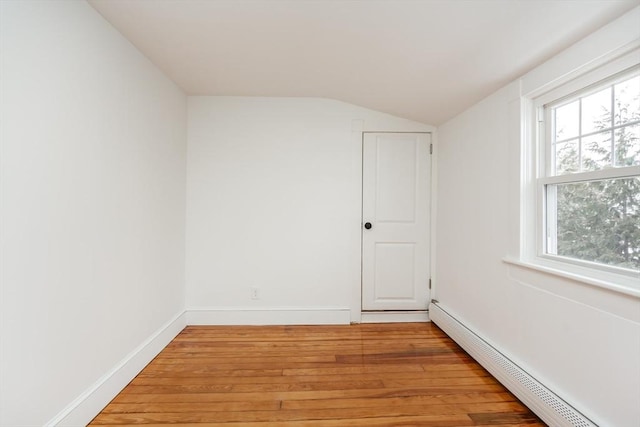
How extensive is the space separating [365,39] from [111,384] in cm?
263

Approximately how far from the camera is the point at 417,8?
4.87 feet

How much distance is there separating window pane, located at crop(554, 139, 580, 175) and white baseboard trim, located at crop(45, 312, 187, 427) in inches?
118

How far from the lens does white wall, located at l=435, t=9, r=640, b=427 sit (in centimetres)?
A: 130

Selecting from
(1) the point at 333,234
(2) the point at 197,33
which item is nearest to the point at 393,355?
(1) the point at 333,234

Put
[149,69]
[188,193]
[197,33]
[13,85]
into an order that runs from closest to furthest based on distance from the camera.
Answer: [13,85], [197,33], [149,69], [188,193]

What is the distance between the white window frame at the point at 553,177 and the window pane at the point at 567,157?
0.05 m

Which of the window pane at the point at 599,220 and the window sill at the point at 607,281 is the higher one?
the window pane at the point at 599,220

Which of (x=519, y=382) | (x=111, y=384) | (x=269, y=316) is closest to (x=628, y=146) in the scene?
(x=519, y=382)

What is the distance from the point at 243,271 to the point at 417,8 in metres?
2.55

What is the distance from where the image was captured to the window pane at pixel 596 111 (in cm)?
148

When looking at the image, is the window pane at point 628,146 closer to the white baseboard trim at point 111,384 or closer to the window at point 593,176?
the window at point 593,176

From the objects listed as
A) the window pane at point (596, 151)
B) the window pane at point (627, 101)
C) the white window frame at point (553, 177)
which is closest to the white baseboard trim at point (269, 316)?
the white window frame at point (553, 177)

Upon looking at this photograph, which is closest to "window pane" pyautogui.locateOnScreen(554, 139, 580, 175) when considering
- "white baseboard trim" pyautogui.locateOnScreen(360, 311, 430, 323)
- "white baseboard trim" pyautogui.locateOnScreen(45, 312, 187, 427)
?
"white baseboard trim" pyautogui.locateOnScreen(360, 311, 430, 323)

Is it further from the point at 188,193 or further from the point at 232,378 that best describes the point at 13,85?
the point at 232,378
